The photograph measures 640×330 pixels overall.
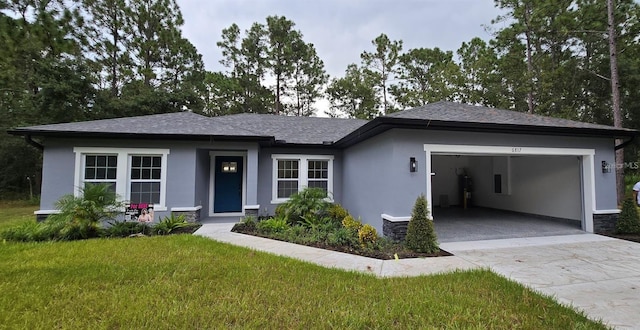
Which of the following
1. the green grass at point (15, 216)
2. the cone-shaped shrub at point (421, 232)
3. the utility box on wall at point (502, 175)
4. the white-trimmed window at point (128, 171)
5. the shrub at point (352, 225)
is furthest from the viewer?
the utility box on wall at point (502, 175)

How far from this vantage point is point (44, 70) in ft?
47.7

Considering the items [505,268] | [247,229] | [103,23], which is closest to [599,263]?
[505,268]

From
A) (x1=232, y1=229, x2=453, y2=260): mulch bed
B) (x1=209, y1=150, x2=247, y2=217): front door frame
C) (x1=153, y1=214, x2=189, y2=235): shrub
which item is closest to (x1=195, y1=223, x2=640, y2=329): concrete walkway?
(x1=232, y1=229, x2=453, y2=260): mulch bed

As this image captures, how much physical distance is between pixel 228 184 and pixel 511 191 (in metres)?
10.7

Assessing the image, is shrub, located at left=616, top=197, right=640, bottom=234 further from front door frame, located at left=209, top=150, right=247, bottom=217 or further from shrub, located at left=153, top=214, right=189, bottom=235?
shrub, located at left=153, top=214, right=189, bottom=235

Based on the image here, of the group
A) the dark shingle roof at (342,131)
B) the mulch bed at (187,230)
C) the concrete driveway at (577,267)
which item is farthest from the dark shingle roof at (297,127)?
the concrete driveway at (577,267)

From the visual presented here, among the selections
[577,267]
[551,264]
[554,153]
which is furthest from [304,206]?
[554,153]

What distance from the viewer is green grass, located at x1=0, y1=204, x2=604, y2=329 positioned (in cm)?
265

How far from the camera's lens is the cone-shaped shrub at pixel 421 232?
5.23 metres

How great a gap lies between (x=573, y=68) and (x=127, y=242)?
21745mm

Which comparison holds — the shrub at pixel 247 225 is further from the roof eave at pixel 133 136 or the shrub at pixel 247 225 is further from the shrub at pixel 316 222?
the roof eave at pixel 133 136

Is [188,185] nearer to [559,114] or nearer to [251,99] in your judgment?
[251,99]

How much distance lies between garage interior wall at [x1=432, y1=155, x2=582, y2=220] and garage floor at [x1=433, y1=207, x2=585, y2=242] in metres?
0.44

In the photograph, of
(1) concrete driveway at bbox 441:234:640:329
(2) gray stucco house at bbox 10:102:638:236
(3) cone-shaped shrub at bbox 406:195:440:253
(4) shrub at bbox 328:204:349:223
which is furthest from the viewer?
(4) shrub at bbox 328:204:349:223
